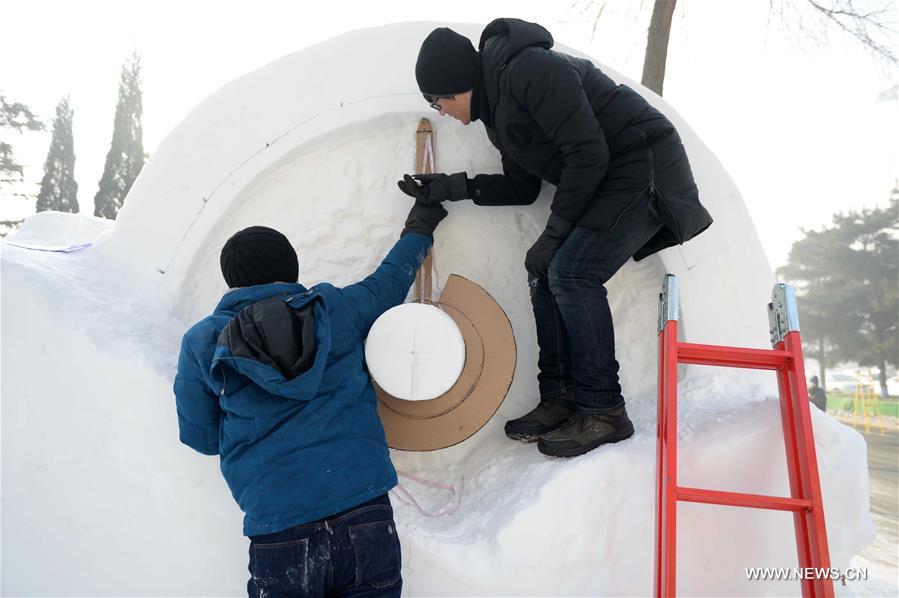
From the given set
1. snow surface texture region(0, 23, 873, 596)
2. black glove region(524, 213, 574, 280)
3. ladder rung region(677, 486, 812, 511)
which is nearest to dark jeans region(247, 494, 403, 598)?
snow surface texture region(0, 23, 873, 596)

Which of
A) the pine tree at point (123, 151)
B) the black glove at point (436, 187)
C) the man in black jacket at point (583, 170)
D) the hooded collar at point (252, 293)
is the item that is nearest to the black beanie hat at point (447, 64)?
the man in black jacket at point (583, 170)

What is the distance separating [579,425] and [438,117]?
143cm

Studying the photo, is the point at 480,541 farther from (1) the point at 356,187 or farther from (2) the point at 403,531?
(1) the point at 356,187

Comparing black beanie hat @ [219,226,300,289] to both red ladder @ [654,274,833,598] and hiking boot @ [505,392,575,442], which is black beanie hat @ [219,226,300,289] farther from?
red ladder @ [654,274,833,598]

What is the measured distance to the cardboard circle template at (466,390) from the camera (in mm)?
2256

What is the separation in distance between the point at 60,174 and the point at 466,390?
23389mm

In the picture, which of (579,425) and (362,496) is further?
(579,425)

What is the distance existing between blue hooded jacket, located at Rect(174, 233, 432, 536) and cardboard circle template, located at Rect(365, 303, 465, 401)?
311mm

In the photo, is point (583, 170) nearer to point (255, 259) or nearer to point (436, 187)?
point (436, 187)

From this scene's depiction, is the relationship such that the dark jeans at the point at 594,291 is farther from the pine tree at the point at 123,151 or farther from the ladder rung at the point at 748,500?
the pine tree at the point at 123,151

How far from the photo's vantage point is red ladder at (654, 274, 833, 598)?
1711 mm

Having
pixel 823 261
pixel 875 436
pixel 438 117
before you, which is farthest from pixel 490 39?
pixel 823 261

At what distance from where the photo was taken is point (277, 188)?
263 cm

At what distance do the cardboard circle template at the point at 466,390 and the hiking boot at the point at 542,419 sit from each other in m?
0.11
